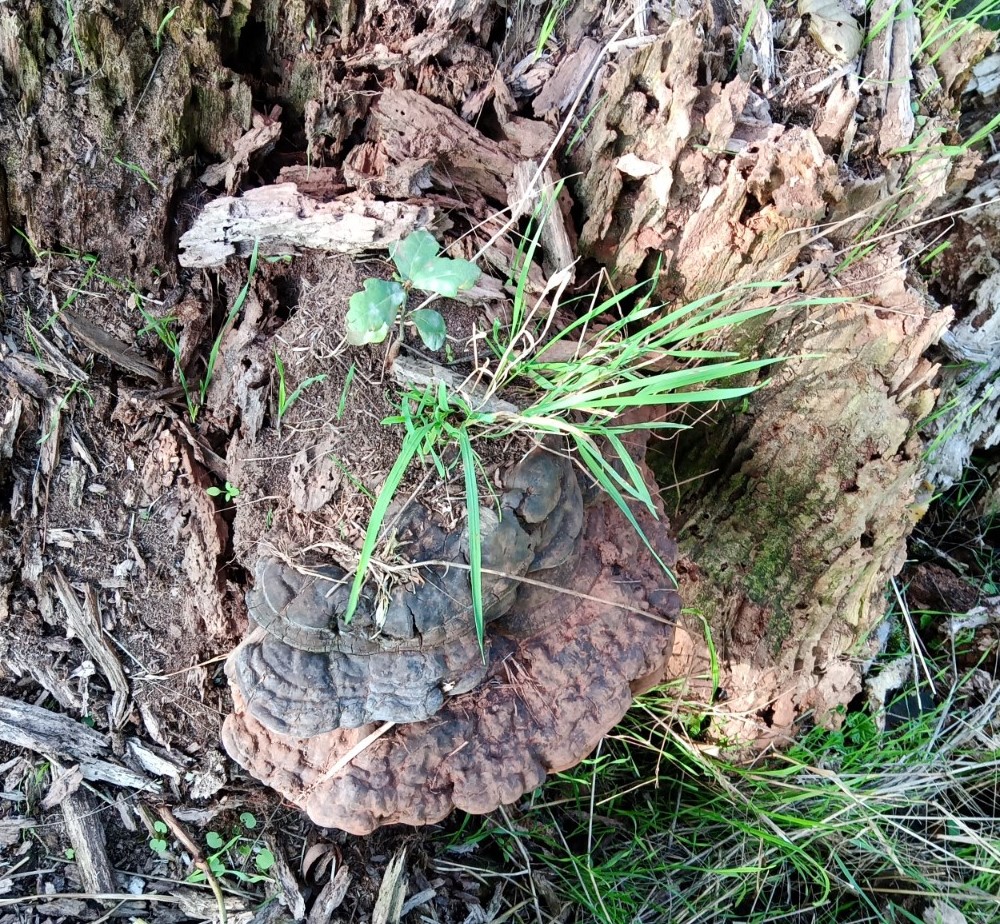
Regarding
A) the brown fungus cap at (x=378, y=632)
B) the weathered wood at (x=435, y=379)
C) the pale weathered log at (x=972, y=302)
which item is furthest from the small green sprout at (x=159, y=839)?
the pale weathered log at (x=972, y=302)

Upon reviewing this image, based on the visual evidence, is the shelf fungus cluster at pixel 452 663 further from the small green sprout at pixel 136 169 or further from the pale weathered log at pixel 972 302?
the pale weathered log at pixel 972 302

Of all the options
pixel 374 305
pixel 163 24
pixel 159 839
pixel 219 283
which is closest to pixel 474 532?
pixel 374 305

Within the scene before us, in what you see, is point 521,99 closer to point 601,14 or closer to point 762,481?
point 601,14

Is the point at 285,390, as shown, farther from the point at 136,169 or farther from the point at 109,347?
the point at 136,169

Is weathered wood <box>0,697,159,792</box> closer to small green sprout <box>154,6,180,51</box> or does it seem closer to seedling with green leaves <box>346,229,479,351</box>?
seedling with green leaves <box>346,229,479,351</box>

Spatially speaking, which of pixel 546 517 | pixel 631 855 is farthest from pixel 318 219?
pixel 631 855
